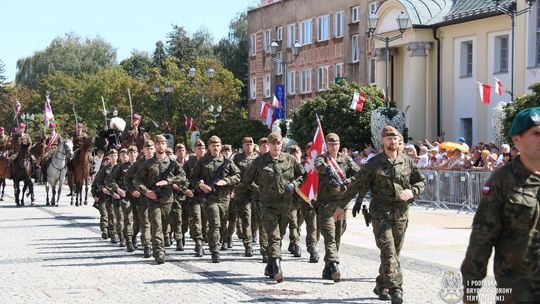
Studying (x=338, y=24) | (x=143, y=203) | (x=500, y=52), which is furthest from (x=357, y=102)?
(x=338, y=24)

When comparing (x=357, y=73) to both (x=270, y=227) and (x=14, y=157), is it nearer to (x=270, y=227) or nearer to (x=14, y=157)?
(x=14, y=157)

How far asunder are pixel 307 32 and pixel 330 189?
4929 centimetres

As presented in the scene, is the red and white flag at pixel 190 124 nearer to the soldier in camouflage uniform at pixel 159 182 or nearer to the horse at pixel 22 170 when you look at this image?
the horse at pixel 22 170

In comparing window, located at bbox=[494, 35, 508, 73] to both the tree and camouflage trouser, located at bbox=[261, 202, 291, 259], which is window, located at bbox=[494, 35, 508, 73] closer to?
camouflage trouser, located at bbox=[261, 202, 291, 259]

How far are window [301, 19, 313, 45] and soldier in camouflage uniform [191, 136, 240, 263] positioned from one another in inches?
1815

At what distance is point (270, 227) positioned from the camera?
13078mm

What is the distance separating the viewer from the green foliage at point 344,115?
130 ft

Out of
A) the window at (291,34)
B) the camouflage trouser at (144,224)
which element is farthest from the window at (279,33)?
the camouflage trouser at (144,224)

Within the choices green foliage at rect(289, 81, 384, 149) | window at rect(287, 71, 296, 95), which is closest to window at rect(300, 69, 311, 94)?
window at rect(287, 71, 296, 95)

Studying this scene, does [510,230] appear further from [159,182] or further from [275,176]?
[159,182]

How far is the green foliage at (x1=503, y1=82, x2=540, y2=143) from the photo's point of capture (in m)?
27.6

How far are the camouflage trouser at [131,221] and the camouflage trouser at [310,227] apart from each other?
3181 mm

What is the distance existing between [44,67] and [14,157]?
225 feet

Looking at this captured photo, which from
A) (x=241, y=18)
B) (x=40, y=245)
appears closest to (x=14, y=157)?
(x=40, y=245)
